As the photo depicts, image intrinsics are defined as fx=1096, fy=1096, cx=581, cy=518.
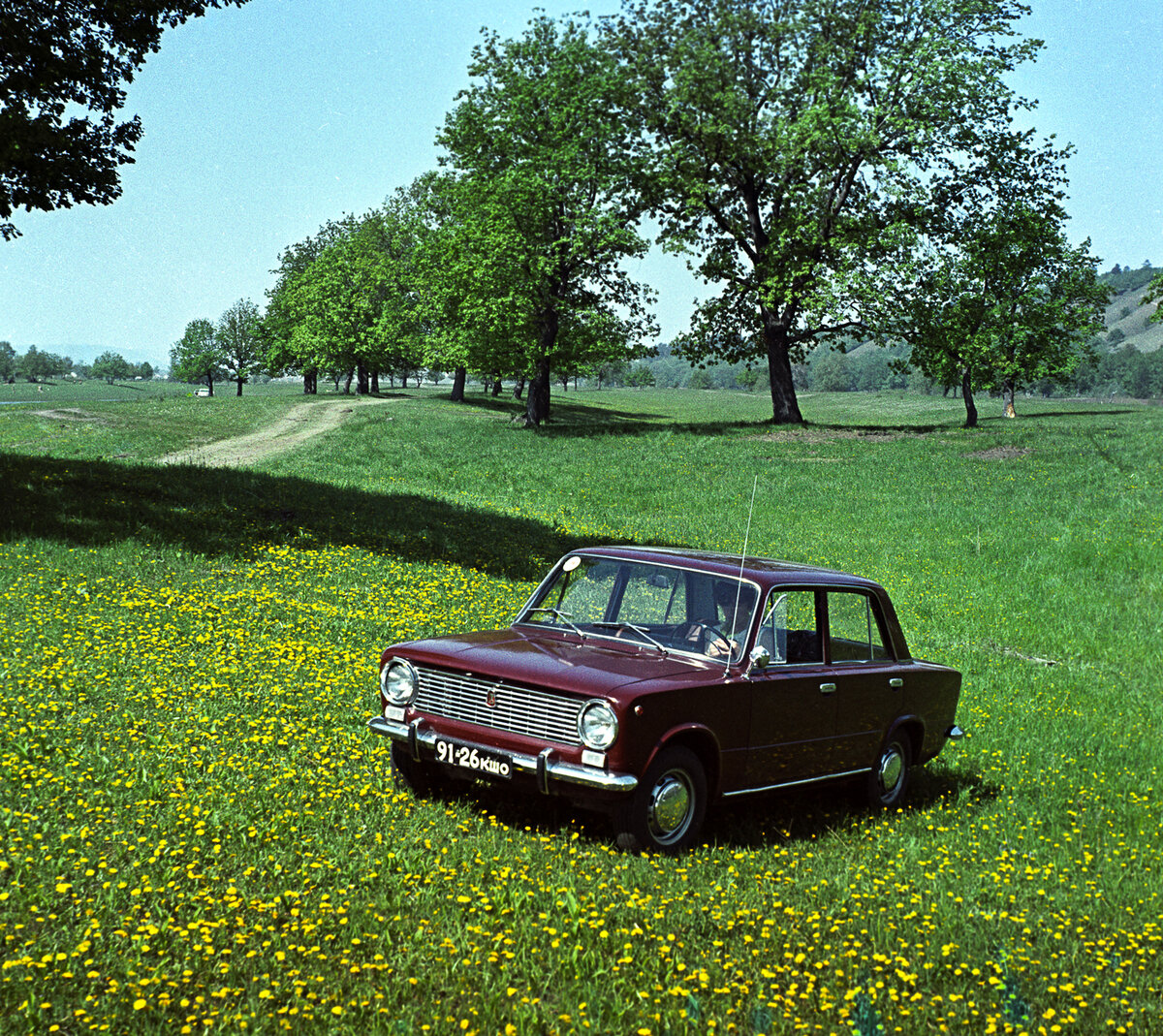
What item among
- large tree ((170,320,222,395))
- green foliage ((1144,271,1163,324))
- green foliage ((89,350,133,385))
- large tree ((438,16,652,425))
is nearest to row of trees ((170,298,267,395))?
large tree ((170,320,222,395))

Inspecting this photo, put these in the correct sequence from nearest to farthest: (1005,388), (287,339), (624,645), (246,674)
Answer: (624,645), (246,674), (1005,388), (287,339)

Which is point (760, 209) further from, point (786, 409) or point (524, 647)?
point (524, 647)

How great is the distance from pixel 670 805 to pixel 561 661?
3.40ft

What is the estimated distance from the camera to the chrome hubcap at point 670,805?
6223 mm

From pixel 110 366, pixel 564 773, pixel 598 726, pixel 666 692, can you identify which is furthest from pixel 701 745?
pixel 110 366

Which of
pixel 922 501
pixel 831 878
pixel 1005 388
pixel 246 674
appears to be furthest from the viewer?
pixel 1005 388

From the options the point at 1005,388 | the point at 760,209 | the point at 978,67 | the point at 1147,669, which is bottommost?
the point at 1147,669

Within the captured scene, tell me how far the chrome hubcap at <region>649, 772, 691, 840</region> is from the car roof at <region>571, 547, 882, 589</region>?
1484mm

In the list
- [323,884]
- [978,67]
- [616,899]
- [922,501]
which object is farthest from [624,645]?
[978,67]

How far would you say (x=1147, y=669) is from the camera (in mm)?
14023

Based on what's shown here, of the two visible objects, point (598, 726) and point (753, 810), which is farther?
point (753, 810)

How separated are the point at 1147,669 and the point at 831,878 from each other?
31.3 ft

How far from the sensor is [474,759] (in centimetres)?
632

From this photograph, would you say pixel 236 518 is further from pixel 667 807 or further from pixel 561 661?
pixel 667 807
